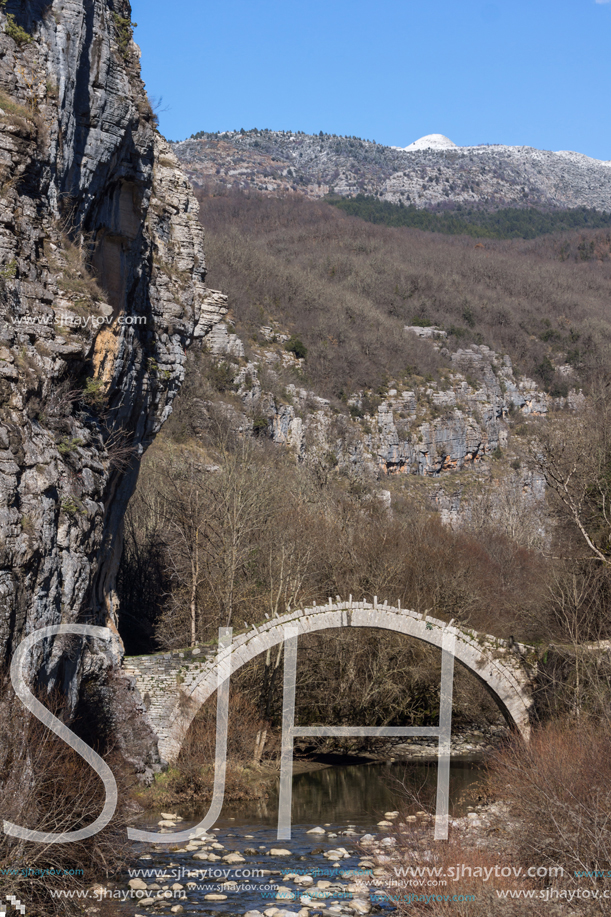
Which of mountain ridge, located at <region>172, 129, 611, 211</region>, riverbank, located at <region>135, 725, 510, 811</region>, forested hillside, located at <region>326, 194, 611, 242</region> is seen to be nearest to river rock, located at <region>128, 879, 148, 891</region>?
riverbank, located at <region>135, 725, 510, 811</region>

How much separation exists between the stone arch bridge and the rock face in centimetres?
59

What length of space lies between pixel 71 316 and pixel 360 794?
36.0 feet

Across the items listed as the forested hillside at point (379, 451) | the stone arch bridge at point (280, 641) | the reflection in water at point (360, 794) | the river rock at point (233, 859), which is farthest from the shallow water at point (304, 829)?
the forested hillside at point (379, 451)

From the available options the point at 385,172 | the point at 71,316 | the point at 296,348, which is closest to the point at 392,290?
the point at 296,348

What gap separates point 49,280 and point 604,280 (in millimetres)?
85510

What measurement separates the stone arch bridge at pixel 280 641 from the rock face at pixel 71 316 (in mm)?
586

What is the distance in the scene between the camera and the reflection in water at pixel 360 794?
16.5m

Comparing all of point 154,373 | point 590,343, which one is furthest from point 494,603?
point 590,343

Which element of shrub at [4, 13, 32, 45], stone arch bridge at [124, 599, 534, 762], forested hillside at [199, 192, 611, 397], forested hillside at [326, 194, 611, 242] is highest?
forested hillside at [326, 194, 611, 242]

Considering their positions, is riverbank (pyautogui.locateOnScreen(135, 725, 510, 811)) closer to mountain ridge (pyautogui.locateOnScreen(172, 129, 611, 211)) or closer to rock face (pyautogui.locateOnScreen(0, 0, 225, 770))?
rock face (pyautogui.locateOnScreen(0, 0, 225, 770))

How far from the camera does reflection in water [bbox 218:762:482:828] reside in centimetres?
1652

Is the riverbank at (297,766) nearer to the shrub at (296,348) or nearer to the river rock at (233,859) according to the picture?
the river rock at (233,859)

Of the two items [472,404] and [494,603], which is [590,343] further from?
[494,603]

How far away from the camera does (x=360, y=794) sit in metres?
18.5
